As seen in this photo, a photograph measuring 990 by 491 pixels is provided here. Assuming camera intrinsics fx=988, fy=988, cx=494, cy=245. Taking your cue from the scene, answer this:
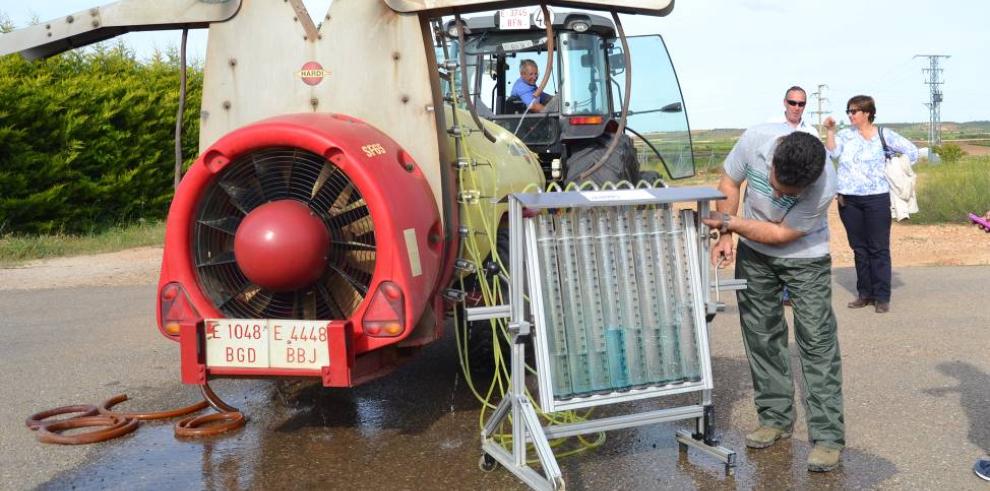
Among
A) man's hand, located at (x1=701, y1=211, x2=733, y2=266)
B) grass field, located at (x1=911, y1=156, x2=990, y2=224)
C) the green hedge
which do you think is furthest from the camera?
grass field, located at (x1=911, y1=156, x2=990, y2=224)

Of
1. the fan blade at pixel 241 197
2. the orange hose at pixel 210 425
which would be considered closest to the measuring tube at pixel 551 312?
the fan blade at pixel 241 197

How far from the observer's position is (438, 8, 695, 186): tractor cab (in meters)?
7.87

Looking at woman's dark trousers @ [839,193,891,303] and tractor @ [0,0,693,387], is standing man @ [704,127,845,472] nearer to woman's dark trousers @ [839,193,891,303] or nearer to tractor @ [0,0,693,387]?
tractor @ [0,0,693,387]

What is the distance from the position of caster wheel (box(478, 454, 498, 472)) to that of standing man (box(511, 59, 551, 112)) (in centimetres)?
382

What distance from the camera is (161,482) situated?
177 inches

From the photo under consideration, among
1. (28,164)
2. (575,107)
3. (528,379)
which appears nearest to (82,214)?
(28,164)

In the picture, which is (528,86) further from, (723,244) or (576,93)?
(723,244)

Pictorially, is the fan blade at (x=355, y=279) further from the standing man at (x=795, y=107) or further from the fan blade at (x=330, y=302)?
the standing man at (x=795, y=107)

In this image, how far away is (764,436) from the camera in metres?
4.90

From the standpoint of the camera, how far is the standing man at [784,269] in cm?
454

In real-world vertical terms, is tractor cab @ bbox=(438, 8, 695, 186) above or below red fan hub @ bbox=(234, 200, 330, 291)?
above

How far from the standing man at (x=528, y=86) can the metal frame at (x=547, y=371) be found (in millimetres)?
3607

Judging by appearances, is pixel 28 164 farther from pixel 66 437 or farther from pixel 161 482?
pixel 161 482

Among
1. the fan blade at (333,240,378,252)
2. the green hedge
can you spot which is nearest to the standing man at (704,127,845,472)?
the fan blade at (333,240,378,252)
